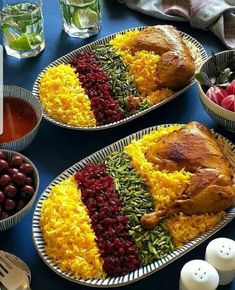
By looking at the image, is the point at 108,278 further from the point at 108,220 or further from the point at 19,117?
the point at 19,117

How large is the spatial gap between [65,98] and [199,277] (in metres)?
0.55

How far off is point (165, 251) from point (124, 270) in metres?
0.08

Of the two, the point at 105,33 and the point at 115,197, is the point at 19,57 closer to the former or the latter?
the point at 105,33

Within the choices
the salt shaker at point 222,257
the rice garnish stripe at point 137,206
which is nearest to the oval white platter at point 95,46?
the rice garnish stripe at point 137,206

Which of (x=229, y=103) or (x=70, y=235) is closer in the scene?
(x=70, y=235)

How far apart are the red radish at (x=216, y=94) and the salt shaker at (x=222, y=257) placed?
38 cm

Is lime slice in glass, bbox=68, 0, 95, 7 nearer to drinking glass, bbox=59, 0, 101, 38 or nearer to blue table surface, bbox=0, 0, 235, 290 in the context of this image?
drinking glass, bbox=59, 0, 101, 38

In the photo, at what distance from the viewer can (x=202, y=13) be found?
4.95ft

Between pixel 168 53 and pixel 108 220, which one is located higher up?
pixel 168 53

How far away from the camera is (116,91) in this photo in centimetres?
129

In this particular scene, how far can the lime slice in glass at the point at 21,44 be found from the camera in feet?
4.71

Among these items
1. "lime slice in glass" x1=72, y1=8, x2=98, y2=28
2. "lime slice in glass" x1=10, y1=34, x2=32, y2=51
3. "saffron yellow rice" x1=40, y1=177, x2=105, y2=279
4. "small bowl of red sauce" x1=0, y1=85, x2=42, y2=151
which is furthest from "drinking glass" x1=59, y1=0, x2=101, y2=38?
"saffron yellow rice" x1=40, y1=177, x2=105, y2=279

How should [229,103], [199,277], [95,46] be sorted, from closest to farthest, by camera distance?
[199,277], [229,103], [95,46]

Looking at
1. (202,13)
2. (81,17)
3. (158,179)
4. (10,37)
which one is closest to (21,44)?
(10,37)
